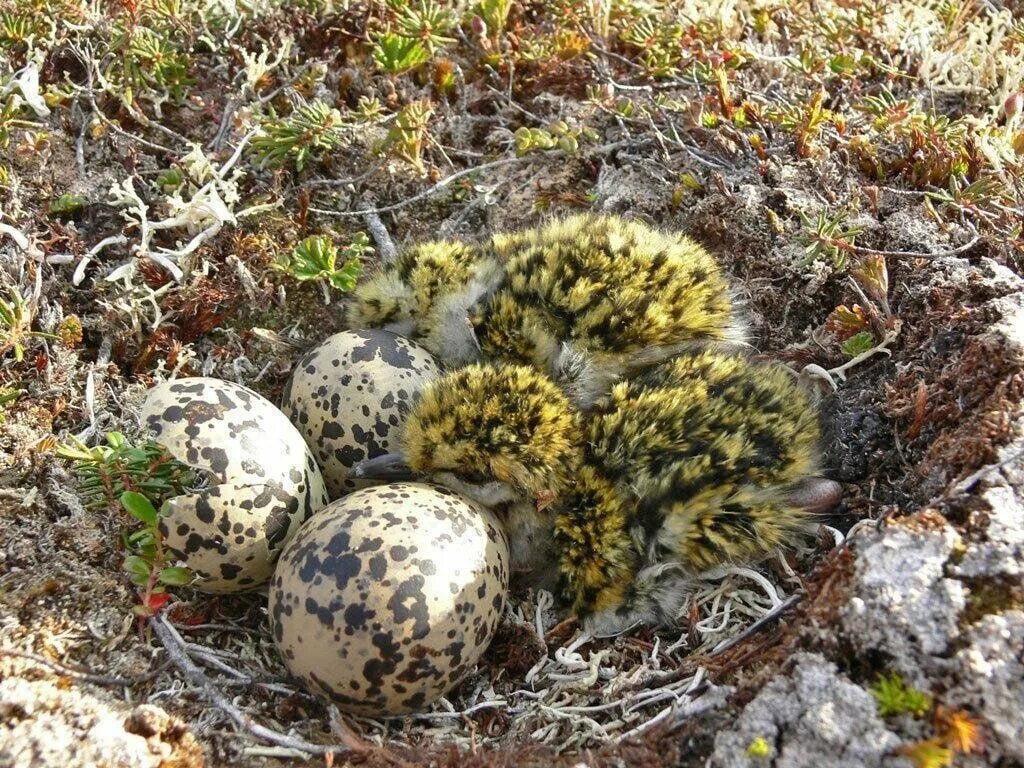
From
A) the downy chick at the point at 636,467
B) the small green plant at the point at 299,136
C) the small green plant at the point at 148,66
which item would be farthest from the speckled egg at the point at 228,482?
the small green plant at the point at 148,66

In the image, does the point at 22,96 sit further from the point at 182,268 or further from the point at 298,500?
the point at 298,500

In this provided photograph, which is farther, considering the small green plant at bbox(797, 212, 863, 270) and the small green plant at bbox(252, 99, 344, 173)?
the small green plant at bbox(252, 99, 344, 173)

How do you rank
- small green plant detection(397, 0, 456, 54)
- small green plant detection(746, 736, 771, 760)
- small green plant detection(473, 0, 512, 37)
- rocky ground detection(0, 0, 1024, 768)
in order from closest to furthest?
small green plant detection(746, 736, 771, 760), rocky ground detection(0, 0, 1024, 768), small green plant detection(397, 0, 456, 54), small green plant detection(473, 0, 512, 37)

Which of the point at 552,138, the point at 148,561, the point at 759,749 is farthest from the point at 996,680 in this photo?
the point at 552,138

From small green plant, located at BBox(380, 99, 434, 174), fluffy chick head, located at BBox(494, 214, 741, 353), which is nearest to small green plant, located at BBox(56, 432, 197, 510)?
fluffy chick head, located at BBox(494, 214, 741, 353)

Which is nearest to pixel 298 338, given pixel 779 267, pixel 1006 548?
pixel 779 267

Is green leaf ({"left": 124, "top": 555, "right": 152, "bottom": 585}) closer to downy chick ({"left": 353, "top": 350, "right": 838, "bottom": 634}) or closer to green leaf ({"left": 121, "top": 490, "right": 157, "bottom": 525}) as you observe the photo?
Result: green leaf ({"left": 121, "top": 490, "right": 157, "bottom": 525})

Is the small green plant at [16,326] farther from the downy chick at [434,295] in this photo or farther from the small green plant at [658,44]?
the small green plant at [658,44]
